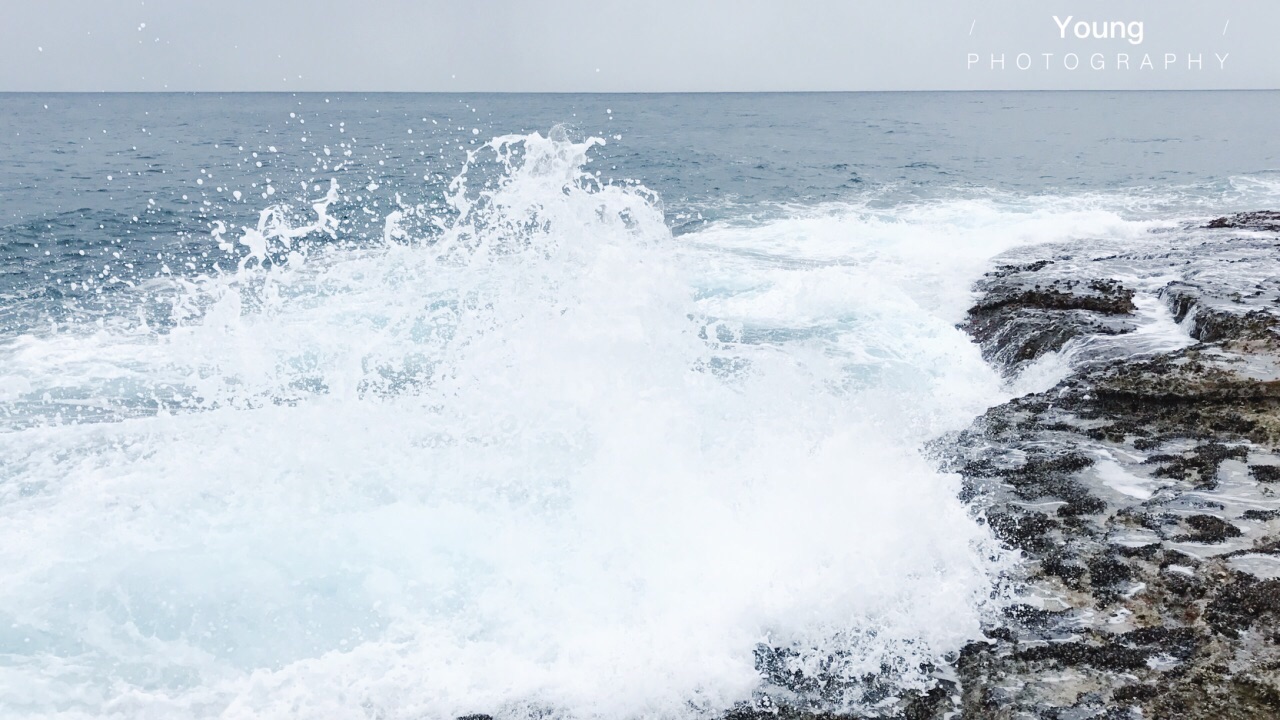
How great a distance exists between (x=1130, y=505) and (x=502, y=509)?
497cm

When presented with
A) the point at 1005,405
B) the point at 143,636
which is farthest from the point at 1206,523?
the point at 143,636

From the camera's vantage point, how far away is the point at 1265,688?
4305mm

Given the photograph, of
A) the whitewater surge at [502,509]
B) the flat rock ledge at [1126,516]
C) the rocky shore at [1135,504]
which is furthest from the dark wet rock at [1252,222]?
the whitewater surge at [502,509]

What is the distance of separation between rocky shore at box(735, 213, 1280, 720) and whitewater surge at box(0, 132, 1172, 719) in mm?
378

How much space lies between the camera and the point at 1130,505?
20.8ft

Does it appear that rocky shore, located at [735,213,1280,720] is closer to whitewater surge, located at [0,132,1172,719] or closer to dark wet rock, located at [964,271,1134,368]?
dark wet rock, located at [964,271,1134,368]

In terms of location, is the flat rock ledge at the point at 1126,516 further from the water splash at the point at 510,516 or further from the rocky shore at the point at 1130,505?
the water splash at the point at 510,516

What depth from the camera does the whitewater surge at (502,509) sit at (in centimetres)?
508

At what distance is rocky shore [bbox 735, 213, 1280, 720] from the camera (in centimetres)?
453

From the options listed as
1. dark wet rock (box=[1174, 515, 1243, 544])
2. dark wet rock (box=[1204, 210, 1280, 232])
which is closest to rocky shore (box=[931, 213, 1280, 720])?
dark wet rock (box=[1174, 515, 1243, 544])

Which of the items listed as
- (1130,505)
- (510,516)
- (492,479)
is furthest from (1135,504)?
(492,479)

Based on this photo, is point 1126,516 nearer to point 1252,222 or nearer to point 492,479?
point 492,479

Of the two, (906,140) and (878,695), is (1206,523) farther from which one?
(906,140)

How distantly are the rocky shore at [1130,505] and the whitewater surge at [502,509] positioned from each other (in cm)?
38
